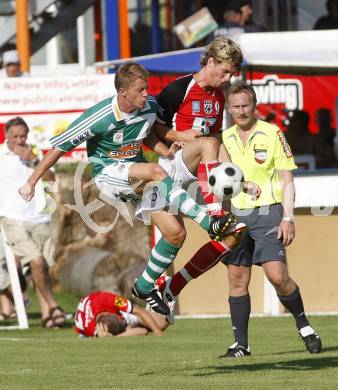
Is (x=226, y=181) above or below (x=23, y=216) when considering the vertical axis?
above

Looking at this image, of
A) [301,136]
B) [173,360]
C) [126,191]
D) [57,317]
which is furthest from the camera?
[301,136]

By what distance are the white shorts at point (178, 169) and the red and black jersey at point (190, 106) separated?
259 mm

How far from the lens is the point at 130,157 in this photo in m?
11.2

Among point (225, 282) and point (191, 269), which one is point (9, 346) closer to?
point (191, 269)

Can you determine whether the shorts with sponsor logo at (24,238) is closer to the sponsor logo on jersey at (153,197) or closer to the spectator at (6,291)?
the spectator at (6,291)

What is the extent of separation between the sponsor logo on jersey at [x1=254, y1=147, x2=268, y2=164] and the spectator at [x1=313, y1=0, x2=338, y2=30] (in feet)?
30.7

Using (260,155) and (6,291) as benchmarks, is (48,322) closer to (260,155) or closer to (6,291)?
(6,291)

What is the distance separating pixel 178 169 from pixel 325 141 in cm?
676

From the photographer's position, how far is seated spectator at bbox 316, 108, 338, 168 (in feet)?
57.9

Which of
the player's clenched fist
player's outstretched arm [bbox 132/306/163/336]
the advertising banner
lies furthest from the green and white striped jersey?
the advertising banner

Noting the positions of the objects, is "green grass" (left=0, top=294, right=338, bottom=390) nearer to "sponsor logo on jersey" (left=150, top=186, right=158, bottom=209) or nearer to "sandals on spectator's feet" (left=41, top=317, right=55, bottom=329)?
"sandals on spectator's feet" (left=41, top=317, right=55, bottom=329)

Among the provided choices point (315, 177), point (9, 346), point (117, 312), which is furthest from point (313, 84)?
point (9, 346)

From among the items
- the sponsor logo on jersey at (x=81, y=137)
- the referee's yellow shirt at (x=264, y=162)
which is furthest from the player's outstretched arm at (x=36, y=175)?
the referee's yellow shirt at (x=264, y=162)

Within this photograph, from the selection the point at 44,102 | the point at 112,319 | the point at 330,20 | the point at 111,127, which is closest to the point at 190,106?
the point at 111,127
